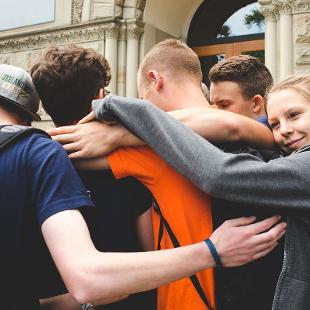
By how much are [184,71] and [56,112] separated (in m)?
0.54

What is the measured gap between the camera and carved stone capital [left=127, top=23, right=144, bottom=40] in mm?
7371

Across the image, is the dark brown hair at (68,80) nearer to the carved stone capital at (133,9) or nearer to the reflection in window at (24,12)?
the carved stone capital at (133,9)

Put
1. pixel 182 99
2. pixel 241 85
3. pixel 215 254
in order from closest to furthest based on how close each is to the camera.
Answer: pixel 215 254, pixel 182 99, pixel 241 85

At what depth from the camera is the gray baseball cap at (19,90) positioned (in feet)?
4.97

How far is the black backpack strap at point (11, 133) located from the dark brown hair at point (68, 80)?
0.33 meters

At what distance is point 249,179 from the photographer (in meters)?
Result: 1.27

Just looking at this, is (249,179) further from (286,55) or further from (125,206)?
(286,55)

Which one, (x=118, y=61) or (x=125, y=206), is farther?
(x=118, y=61)

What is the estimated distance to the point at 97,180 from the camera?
156 centimetres

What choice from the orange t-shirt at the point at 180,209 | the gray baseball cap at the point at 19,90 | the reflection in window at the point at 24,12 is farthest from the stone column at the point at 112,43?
the orange t-shirt at the point at 180,209

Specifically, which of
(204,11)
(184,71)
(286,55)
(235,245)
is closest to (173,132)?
(235,245)

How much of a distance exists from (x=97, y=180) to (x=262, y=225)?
59 cm

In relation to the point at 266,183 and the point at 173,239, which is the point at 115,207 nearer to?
the point at 173,239

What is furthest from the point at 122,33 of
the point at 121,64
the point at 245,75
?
the point at 245,75
